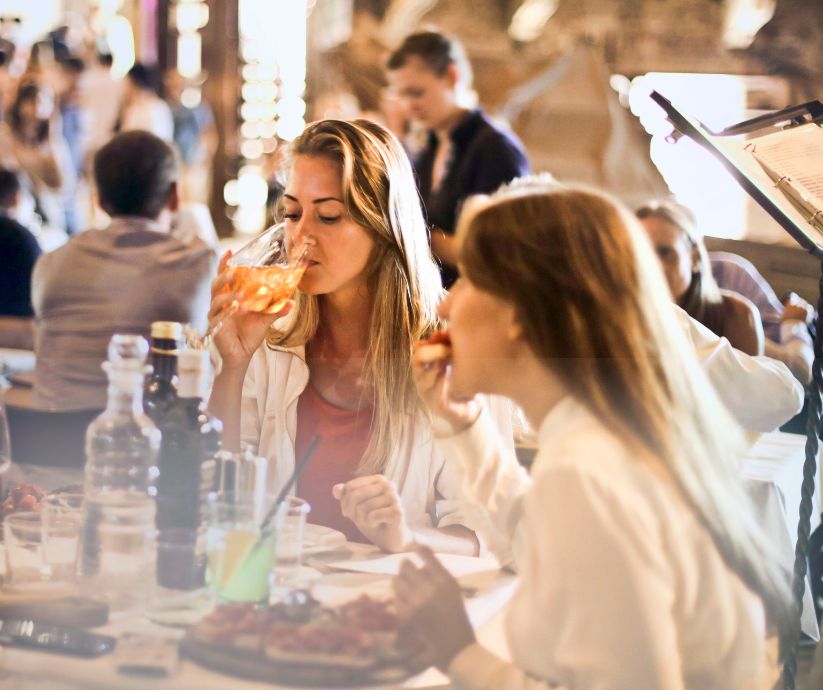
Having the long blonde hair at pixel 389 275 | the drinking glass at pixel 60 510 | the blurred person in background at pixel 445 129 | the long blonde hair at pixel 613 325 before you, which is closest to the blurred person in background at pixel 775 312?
the blurred person in background at pixel 445 129

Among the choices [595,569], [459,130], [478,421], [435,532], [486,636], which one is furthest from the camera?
[459,130]

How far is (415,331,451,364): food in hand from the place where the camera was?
4.01 feet

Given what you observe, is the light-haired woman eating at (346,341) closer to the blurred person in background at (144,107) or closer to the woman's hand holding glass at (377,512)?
the woman's hand holding glass at (377,512)

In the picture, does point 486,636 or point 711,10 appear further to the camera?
point 711,10

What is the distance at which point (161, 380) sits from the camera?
1.24 metres

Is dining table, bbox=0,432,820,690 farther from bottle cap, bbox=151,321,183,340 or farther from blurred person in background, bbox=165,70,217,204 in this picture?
blurred person in background, bbox=165,70,217,204

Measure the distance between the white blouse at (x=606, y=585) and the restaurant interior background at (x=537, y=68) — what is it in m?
0.69

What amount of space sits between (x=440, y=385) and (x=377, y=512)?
0.27 metres

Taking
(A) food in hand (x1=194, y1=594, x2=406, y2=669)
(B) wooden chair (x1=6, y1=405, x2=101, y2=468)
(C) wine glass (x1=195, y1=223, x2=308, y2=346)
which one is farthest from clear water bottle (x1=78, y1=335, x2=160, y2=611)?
(B) wooden chair (x1=6, y1=405, x2=101, y2=468)

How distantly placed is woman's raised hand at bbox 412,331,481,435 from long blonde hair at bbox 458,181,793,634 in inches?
4.6

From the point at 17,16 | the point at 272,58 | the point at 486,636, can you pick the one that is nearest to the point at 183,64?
the point at 272,58

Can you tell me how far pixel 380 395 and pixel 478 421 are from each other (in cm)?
39

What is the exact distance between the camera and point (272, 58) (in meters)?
1.76

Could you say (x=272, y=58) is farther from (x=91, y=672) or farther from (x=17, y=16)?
(x=91, y=672)
